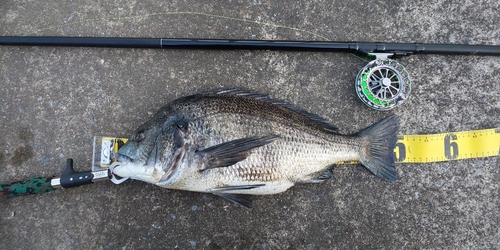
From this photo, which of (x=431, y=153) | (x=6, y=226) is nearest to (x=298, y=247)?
(x=431, y=153)

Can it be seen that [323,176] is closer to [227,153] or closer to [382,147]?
[382,147]

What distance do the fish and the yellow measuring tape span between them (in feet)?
1.03

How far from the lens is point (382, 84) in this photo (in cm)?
Result: 252

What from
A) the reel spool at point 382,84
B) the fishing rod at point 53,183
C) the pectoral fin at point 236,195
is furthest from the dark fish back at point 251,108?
→ the fishing rod at point 53,183

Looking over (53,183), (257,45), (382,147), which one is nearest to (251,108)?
(257,45)

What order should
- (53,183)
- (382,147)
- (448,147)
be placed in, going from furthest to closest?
(448,147) < (382,147) < (53,183)

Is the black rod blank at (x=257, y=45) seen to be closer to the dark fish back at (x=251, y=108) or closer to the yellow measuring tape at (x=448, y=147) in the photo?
the dark fish back at (x=251, y=108)

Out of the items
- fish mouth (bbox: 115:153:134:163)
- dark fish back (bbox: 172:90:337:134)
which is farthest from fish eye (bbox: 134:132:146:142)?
dark fish back (bbox: 172:90:337:134)

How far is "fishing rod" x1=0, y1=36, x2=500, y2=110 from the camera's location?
2.57 metres

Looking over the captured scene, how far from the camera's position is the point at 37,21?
279 centimetres

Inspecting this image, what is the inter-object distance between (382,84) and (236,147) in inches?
53.4

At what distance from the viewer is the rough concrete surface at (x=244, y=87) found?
2604 mm

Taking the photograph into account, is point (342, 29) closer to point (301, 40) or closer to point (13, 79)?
point (301, 40)

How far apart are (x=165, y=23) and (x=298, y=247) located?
7.63ft
